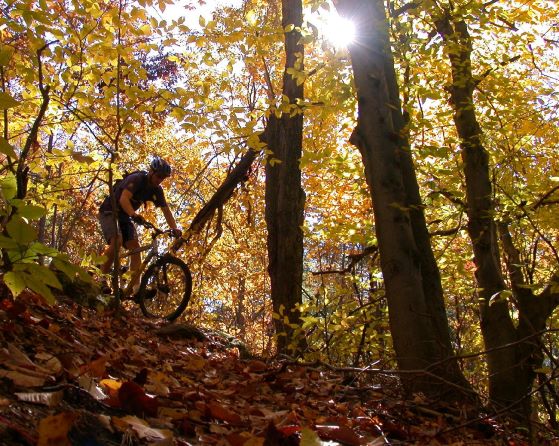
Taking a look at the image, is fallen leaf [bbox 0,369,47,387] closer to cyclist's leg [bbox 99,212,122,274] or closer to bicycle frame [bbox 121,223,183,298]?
cyclist's leg [bbox 99,212,122,274]

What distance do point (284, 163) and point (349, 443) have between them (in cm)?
530

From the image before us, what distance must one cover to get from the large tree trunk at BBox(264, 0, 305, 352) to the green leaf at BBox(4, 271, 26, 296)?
15.5ft

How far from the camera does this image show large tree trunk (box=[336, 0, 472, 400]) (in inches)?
140

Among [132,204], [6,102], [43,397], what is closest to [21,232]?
[6,102]

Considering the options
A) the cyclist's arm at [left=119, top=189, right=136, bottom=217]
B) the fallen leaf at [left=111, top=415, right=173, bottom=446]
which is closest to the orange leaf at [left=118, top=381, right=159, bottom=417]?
the fallen leaf at [left=111, top=415, right=173, bottom=446]

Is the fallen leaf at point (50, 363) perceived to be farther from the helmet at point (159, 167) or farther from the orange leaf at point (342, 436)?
the helmet at point (159, 167)

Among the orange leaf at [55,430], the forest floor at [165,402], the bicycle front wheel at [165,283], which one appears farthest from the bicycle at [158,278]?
the orange leaf at [55,430]

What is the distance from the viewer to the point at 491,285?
484 cm

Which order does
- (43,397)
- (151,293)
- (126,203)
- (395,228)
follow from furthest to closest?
(151,293), (126,203), (395,228), (43,397)

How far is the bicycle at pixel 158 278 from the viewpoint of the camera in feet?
21.3

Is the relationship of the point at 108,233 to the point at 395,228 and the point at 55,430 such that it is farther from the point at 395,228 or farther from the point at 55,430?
the point at 55,430

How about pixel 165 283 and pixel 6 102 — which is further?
pixel 165 283

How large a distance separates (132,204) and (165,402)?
15.7ft

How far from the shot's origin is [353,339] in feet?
16.3
